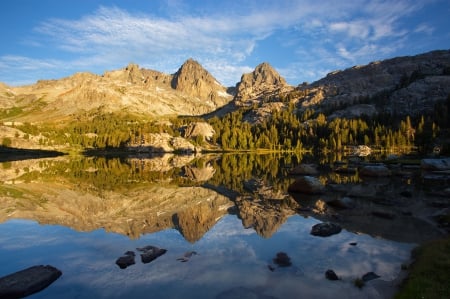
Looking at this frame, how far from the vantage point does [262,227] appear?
30.3 meters

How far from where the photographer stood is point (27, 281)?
1816 centimetres

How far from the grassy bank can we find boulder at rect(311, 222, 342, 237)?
6.87 meters

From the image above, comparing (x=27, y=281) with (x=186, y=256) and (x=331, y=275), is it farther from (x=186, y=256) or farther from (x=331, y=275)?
(x=331, y=275)

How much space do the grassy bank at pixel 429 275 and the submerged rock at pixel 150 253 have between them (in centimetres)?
1590

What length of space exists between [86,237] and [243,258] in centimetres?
1631

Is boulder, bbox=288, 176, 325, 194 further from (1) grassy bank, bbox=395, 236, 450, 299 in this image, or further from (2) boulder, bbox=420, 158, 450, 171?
(2) boulder, bbox=420, 158, 450, 171

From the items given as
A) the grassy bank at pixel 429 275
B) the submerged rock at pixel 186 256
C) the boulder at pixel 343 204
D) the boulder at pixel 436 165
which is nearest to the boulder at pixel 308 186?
the boulder at pixel 343 204

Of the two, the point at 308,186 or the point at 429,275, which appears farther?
the point at 308,186

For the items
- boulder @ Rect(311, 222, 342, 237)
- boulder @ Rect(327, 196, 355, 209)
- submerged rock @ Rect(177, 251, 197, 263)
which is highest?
boulder @ Rect(327, 196, 355, 209)

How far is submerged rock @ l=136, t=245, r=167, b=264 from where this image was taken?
73.6ft

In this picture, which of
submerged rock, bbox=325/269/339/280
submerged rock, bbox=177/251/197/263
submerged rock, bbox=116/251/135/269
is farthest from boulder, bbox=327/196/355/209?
submerged rock, bbox=116/251/135/269

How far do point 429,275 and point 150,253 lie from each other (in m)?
18.0

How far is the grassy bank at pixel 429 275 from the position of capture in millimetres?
14141

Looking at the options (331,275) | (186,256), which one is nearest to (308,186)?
(186,256)
